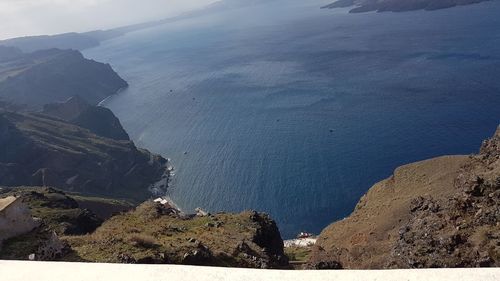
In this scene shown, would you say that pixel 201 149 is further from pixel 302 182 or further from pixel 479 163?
pixel 479 163

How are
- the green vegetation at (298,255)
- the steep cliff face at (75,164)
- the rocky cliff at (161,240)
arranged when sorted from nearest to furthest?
the rocky cliff at (161,240)
the green vegetation at (298,255)
the steep cliff face at (75,164)

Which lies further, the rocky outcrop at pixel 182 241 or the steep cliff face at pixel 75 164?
the steep cliff face at pixel 75 164

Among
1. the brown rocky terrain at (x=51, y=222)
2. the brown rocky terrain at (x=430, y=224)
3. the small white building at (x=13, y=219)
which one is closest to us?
the brown rocky terrain at (x=430, y=224)

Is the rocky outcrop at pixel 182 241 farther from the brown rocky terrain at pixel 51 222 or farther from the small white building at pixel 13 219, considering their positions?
the small white building at pixel 13 219

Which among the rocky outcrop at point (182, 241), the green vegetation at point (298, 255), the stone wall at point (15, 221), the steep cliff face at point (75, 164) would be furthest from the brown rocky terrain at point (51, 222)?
the steep cliff face at point (75, 164)

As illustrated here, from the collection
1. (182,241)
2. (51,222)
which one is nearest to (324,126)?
(51,222)

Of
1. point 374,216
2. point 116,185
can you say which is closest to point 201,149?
point 116,185

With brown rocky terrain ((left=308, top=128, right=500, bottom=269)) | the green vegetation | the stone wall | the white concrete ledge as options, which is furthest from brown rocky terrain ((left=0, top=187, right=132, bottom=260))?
the green vegetation
